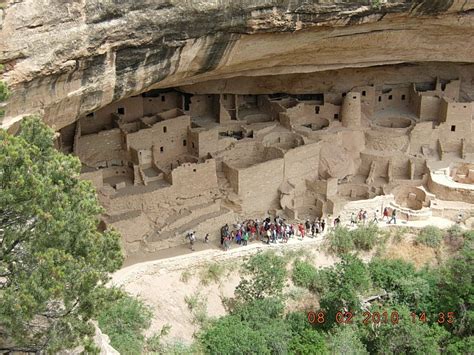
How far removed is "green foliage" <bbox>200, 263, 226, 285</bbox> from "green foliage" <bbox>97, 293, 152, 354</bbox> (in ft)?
5.27

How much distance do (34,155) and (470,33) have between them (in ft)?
35.9

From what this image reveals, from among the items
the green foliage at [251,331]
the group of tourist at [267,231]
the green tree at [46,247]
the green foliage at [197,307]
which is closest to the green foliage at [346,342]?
the green foliage at [251,331]

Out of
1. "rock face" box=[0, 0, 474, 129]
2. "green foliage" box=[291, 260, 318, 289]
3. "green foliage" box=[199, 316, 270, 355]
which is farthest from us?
"green foliage" box=[291, 260, 318, 289]

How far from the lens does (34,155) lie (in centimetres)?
745

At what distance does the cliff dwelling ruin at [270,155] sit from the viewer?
568 inches

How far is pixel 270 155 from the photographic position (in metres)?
15.9

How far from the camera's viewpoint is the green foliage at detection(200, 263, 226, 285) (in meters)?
13.5

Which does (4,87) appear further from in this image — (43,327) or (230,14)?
(230,14)

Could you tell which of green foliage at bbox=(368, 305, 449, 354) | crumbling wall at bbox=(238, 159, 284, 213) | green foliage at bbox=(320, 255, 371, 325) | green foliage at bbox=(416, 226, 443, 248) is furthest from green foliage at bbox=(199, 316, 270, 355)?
green foliage at bbox=(416, 226, 443, 248)

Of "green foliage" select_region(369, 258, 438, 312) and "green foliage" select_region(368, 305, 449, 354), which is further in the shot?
"green foliage" select_region(369, 258, 438, 312)

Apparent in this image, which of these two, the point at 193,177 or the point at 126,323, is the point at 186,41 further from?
the point at 126,323

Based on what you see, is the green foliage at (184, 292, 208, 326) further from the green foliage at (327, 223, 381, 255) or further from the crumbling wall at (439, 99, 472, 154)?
the crumbling wall at (439, 99, 472, 154)

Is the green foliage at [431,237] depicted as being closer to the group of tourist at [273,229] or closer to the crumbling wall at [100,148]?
the group of tourist at [273,229]

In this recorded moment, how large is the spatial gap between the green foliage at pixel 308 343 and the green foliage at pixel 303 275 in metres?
1.43
